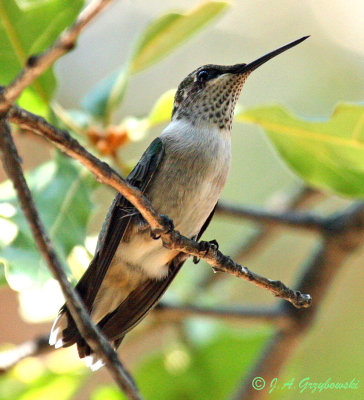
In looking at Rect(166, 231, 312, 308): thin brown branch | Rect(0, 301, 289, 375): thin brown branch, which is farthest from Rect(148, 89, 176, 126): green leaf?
Rect(166, 231, 312, 308): thin brown branch

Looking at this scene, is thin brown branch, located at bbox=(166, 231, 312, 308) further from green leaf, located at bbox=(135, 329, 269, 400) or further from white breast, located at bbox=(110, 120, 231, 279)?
green leaf, located at bbox=(135, 329, 269, 400)

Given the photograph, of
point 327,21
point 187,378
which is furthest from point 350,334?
point 327,21

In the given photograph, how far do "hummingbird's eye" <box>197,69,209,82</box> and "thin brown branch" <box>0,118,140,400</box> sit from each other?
1998mm

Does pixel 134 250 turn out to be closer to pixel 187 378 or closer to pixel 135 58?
pixel 135 58

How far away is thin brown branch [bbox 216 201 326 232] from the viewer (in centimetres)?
332

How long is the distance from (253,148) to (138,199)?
5653 millimetres

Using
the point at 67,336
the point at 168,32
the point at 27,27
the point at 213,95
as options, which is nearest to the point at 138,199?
the point at 67,336

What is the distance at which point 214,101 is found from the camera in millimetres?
3012

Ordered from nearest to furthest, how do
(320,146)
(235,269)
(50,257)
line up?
(50,257)
(235,269)
(320,146)

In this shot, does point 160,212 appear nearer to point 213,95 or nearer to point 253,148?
point 213,95

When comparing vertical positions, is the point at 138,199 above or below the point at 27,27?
below

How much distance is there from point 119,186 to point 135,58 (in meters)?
1.73

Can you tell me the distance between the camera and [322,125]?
108 inches

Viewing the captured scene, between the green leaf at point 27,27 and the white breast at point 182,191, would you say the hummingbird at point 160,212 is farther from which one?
the green leaf at point 27,27
